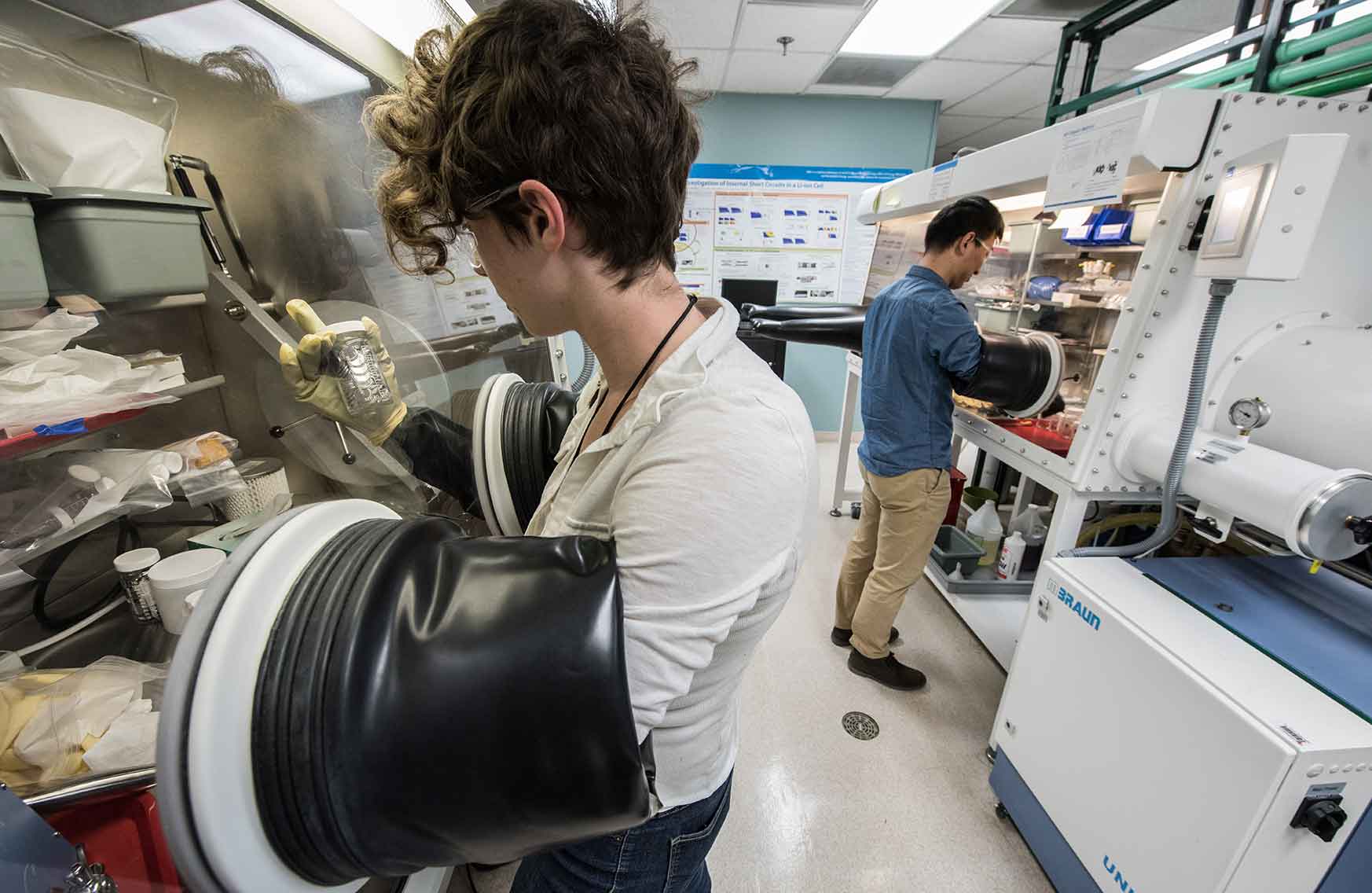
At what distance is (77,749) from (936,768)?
1997 mm

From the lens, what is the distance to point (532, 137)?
0.53 meters

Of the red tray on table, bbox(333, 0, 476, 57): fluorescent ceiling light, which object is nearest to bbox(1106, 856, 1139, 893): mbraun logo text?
the red tray on table

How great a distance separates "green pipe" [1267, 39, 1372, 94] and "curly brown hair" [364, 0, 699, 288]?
4.87 ft

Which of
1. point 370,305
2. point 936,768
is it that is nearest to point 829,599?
point 936,768

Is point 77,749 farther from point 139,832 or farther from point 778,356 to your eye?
point 778,356

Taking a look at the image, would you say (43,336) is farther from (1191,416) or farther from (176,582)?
(1191,416)

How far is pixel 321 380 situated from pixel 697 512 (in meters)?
0.92

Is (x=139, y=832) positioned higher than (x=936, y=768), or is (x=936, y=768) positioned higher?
(x=139, y=832)

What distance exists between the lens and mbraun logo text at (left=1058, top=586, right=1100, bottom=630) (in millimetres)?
1250

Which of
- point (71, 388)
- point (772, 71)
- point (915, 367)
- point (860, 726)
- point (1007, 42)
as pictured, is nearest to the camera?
point (71, 388)

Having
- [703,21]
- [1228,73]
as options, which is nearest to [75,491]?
[1228,73]

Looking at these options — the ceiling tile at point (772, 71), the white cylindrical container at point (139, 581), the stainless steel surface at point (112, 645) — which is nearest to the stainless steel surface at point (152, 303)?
the white cylindrical container at point (139, 581)

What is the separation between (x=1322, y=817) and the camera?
881mm

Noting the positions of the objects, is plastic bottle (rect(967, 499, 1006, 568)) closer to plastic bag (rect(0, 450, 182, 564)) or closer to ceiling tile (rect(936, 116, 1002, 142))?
plastic bag (rect(0, 450, 182, 564))
